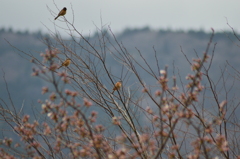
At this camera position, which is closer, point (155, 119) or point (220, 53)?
point (155, 119)

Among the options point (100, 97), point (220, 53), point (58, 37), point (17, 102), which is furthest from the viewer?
point (220, 53)

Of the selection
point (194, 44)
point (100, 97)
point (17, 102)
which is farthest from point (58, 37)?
point (194, 44)

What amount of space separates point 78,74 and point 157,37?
2254 inches

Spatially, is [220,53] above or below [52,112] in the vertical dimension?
above

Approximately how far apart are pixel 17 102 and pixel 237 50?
3679 centimetres

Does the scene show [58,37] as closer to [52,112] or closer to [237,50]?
[52,112]

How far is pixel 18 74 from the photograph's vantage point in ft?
164

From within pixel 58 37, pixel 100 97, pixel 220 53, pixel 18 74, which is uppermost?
pixel 220 53

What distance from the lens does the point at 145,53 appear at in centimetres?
5806

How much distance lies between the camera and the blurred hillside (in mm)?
49156

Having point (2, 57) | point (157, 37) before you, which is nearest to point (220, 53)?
point (157, 37)

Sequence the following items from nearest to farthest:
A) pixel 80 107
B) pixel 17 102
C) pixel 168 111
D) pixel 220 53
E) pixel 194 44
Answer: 1. pixel 80 107
2. pixel 168 111
3. pixel 17 102
4. pixel 220 53
5. pixel 194 44

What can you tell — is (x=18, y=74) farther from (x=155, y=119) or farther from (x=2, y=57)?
(x=155, y=119)

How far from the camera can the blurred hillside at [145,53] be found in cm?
4916
